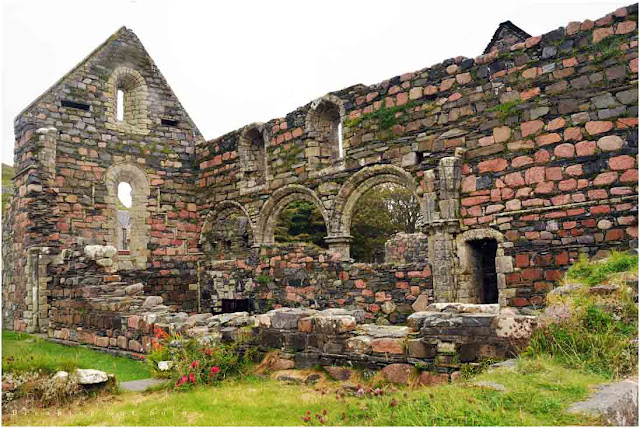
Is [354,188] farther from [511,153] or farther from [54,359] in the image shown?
[54,359]

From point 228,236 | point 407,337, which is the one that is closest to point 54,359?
point 407,337

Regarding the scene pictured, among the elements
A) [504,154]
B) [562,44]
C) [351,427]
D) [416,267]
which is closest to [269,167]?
[416,267]

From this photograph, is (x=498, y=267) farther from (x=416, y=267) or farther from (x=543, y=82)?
(x=543, y=82)

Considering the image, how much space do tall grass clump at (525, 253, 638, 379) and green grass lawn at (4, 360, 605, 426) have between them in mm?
273

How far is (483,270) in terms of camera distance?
11547 millimetres

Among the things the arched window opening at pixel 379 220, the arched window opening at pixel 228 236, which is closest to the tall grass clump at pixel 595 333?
the arched window opening at pixel 228 236

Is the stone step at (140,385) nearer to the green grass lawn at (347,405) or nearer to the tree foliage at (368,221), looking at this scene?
the green grass lawn at (347,405)

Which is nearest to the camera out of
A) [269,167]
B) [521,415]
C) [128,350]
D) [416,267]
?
[521,415]

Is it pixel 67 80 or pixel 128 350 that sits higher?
pixel 67 80

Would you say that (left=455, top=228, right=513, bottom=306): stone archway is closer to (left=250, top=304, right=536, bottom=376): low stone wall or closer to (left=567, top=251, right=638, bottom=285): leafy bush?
(left=567, top=251, right=638, bottom=285): leafy bush

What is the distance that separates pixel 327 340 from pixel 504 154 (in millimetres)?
5673

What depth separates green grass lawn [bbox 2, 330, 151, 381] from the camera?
616 centimetres

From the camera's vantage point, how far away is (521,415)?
382 centimetres

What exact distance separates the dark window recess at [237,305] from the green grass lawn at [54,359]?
4.88m
